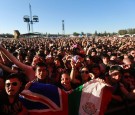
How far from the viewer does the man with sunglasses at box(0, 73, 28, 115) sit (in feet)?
11.4

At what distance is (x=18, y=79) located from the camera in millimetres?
3779

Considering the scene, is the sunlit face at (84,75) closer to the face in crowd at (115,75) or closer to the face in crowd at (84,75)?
the face in crowd at (84,75)

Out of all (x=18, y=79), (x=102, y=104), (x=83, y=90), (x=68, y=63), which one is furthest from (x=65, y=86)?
(x=68, y=63)

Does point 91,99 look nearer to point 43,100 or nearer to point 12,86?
point 43,100

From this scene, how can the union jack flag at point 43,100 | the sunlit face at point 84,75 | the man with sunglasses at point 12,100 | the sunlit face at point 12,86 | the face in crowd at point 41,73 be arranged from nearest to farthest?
the man with sunglasses at point 12,100
the sunlit face at point 12,86
the union jack flag at point 43,100
the face in crowd at point 41,73
the sunlit face at point 84,75

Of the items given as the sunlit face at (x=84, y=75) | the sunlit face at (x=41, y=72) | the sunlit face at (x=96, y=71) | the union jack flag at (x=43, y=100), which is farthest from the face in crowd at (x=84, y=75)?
the union jack flag at (x=43, y=100)

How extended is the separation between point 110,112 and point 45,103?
136 cm

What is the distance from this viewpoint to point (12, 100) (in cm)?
358

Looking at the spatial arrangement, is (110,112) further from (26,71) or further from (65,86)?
(26,71)

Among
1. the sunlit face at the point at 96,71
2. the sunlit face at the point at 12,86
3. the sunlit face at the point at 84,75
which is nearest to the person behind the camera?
the sunlit face at the point at 12,86

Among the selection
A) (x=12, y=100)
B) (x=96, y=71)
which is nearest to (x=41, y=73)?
(x=12, y=100)

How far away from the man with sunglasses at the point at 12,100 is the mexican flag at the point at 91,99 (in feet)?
2.96

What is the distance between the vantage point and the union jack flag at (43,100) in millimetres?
3780

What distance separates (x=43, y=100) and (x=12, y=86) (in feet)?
1.66
